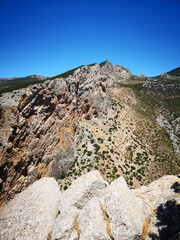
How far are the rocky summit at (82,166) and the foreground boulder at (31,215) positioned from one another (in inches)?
2.0

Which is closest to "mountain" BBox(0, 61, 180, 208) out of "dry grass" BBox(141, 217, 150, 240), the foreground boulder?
the foreground boulder

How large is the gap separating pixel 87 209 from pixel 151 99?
85.7 m

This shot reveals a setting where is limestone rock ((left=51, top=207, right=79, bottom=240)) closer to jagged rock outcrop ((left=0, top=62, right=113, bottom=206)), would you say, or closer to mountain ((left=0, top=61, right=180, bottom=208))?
jagged rock outcrop ((left=0, top=62, right=113, bottom=206))

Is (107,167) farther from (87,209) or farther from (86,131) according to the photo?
(87,209)

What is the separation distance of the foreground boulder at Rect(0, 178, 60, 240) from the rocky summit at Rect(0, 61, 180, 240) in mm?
50

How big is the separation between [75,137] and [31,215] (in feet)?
74.4

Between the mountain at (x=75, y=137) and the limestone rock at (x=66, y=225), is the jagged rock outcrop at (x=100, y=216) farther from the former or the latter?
the mountain at (x=75, y=137)

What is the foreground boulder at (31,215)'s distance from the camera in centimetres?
755

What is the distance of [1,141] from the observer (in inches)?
555

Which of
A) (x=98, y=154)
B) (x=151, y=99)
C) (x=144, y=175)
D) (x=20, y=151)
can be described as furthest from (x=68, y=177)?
(x=151, y=99)

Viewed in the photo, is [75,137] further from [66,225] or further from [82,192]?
[66,225]

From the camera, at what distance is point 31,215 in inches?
326

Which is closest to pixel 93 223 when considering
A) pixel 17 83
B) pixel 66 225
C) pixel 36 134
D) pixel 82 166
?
pixel 66 225

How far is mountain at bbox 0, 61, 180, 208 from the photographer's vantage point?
54.0 feet
